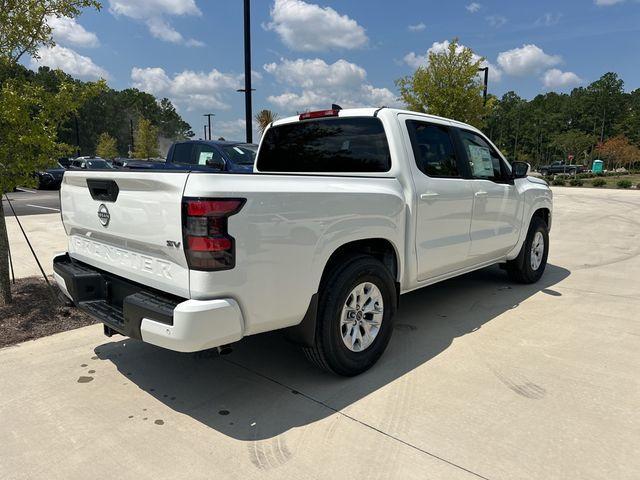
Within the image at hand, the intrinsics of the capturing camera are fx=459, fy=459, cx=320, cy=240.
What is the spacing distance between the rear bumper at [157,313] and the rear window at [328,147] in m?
1.88

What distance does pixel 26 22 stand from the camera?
4535mm

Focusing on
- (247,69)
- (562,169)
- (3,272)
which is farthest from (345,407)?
(562,169)

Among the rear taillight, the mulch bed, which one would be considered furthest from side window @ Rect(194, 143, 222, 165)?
the rear taillight

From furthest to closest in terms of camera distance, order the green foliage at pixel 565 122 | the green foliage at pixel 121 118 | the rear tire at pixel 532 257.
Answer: the green foliage at pixel 121 118 < the green foliage at pixel 565 122 < the rear tire at pixel 532 257

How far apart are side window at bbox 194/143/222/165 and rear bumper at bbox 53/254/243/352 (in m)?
6.36

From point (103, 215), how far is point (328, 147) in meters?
1.94

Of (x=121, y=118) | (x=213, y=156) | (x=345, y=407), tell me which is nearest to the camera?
(x=345, y=407)

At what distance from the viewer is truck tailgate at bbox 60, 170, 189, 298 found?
2510 mm

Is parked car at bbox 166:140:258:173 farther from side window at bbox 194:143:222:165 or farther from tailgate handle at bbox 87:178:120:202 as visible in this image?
tailgate handle at bbox 87:178:120:202

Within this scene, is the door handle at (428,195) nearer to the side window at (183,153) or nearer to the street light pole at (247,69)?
the side window at (183,153)

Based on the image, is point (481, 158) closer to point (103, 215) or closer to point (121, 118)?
point (103, 215)

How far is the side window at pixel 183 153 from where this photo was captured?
31.3 ft

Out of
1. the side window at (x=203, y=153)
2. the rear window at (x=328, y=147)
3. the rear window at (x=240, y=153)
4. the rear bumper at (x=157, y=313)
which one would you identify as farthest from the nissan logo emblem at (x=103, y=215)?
the side window at (x=203, y=153)

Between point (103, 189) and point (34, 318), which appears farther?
point (34, 318)
